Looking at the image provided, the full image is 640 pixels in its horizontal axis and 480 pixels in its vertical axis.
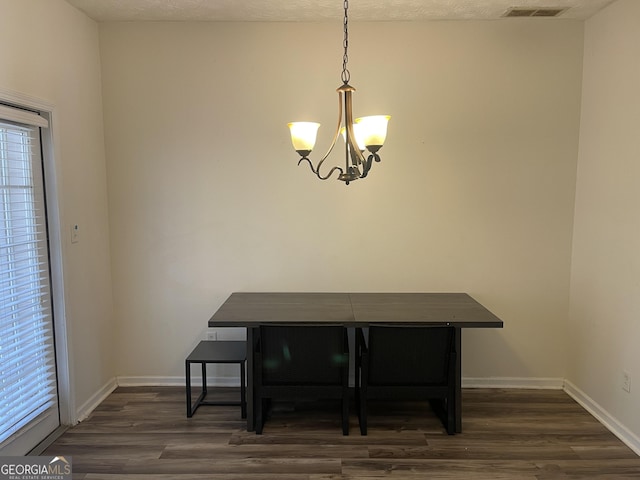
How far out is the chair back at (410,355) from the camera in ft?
8.54

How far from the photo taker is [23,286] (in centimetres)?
243

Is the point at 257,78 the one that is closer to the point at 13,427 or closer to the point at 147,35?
the point at 147,35

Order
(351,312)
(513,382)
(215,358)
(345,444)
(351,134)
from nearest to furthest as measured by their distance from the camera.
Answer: (351,134)
(345,444)
(351,312)
(215,358)
(513,382)

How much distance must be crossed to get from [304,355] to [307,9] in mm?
2265

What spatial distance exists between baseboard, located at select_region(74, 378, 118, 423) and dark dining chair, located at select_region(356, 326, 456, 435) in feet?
6.14

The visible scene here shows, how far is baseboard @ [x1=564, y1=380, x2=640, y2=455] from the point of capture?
2.58 meters

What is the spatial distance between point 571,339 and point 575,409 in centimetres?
50

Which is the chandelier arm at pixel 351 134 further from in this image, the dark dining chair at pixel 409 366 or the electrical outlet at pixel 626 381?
the electrical outlet at pixel 626 381

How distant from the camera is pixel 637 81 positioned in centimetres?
258

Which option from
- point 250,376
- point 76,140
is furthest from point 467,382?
point 76,140

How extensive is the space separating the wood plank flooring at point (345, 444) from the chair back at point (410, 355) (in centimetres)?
36

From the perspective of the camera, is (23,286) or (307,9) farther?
(307,9)

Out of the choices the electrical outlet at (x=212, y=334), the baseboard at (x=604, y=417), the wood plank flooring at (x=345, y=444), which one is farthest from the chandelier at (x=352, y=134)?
the baseboard at (x=604, y=417)

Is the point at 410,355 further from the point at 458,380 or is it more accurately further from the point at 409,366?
the point at 458,380
